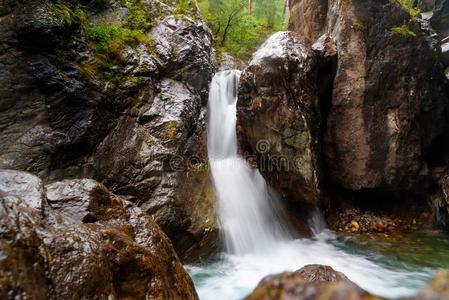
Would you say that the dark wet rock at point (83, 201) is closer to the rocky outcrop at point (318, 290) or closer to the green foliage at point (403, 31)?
the rocky outcrop at point (318, 290)

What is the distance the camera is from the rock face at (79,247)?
1760 millimetres

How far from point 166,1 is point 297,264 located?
26.8ft

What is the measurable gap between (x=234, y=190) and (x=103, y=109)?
12.2 feet

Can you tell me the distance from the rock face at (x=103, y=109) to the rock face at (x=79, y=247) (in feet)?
7.95

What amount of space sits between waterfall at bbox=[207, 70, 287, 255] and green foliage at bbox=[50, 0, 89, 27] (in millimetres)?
4144

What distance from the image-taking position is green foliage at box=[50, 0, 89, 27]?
561 centimetres

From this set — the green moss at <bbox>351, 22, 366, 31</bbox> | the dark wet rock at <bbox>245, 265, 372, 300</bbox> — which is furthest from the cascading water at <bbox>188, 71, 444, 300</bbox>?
the dark wet rock at <bbox>245, 265, 372, 300</bbox>

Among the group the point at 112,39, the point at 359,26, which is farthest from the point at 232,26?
the point at 112,39

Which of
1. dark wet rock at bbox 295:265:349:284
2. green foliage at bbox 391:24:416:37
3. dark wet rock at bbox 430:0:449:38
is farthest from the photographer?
dark wet rock at bbox 430:0:449:38

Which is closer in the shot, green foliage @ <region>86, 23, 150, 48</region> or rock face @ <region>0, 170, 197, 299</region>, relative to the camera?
rock face @ <region>0, 170, 197, 299</region>

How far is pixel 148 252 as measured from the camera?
2.77 metres

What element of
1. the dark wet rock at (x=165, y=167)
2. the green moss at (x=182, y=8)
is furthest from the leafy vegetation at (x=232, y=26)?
the dark wet rock at (x=165, y=167)

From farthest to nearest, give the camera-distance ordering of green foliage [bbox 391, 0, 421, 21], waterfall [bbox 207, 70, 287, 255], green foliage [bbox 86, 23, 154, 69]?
green foliage [bbox 391, 0, 421, 21], waterfall [bbox 207, 70, 287, 255], green foliage [bbox 86, 23, 154, 69]

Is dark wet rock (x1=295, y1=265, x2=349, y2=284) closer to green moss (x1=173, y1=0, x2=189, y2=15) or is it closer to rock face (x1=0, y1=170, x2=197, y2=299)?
rock face (x1=0, y1=170, x2=197, y2=299)
